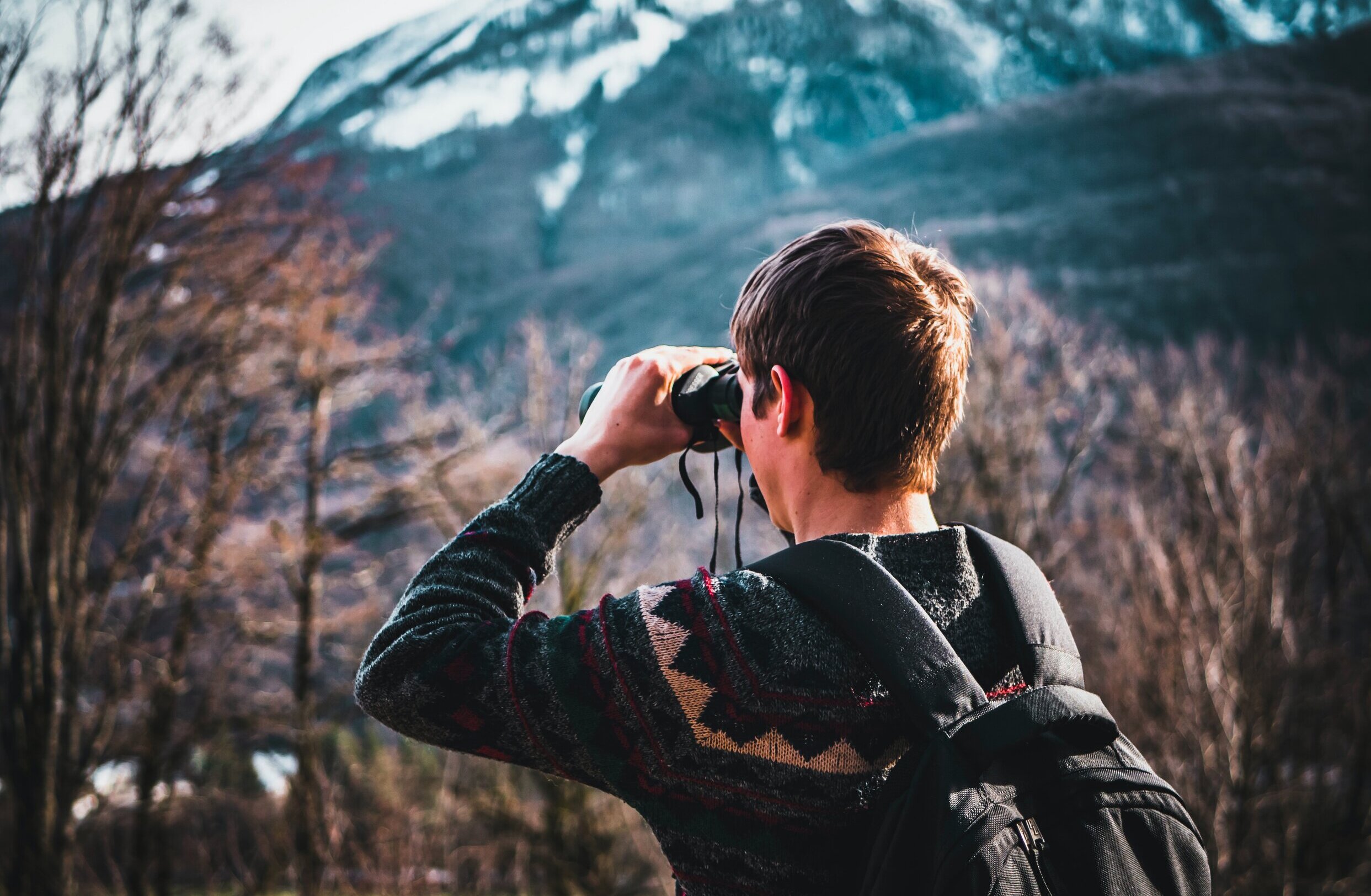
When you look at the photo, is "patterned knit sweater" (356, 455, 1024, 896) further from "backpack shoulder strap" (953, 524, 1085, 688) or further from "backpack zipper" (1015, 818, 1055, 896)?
"backpack zipper" (1015, 818, 1055, 896)

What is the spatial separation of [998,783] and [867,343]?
0.51 metres

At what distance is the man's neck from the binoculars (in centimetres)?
16

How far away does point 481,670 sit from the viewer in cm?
96

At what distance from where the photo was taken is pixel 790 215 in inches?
1441

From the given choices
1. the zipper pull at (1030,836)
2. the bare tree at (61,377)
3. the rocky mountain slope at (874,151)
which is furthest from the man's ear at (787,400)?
the rocky mountain slope at (874,151)

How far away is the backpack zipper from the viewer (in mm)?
880

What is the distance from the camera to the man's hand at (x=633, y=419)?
3.93 ft

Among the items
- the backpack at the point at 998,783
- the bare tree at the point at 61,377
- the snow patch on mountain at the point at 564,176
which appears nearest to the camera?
the backpack at the point at 998,783

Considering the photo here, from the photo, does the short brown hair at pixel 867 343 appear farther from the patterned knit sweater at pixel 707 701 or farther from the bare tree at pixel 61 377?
the bare tree at pixel 61 377

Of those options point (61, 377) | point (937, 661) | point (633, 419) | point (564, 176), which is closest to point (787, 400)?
point (633, 419)

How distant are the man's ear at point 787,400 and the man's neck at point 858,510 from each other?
0.08 m

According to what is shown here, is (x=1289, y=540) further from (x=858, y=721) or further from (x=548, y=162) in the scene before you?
(x=548, y=162)

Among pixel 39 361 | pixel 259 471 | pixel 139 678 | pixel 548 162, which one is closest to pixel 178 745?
pixel 139 678

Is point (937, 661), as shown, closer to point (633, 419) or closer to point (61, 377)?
point (633, 419)
